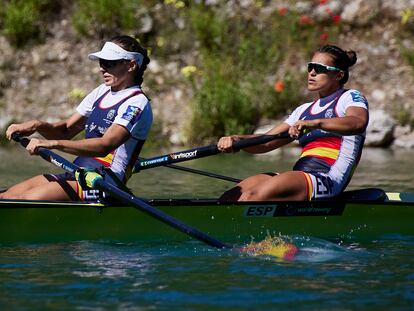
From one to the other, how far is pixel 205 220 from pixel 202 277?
1470 mm

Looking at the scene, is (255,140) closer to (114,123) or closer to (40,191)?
(114,123)

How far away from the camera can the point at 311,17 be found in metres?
16.8

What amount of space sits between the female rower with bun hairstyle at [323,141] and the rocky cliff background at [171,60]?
7865 millimetres

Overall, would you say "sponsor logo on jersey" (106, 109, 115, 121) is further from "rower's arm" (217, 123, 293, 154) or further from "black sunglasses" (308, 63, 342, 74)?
"black sunglasses" (308, 63, 342, 74)

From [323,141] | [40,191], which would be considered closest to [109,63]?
[40,191]

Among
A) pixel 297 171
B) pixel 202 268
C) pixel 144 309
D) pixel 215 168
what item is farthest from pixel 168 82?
pixel 144 309

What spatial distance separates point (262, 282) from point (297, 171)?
1814 millimetres

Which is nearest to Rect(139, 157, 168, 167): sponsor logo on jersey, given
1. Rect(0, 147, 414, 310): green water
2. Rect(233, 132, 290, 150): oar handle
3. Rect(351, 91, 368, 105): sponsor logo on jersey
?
Rect(233, 132, 290, 150): oar handle

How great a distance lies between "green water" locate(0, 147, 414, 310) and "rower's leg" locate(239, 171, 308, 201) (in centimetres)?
35

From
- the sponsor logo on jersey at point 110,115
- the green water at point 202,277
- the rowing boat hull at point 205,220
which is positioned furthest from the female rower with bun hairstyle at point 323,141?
the sponsor logo on jersey at point 110,115

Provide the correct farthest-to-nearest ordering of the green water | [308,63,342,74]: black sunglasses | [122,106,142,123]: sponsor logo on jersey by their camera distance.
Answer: [308,63,342,74]: black sunglasses < [122,106,142,123]: sponsor logo on jersey < the green water

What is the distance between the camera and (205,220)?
25.2 feet

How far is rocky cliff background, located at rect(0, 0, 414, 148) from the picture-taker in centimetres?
1625

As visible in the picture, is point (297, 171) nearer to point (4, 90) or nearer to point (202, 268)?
point (202, 268)
